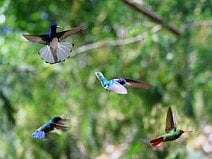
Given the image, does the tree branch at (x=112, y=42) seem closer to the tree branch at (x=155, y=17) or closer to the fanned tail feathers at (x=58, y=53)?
the tree branch at (x=155, y=17)

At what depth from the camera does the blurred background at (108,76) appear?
1603 millimetres

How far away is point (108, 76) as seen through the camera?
67.2 inches

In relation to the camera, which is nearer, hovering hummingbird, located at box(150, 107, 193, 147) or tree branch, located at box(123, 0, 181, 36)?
hovering hummingbird, located at box(150, 107, 193, 147)

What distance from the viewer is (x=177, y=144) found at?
1590 mm

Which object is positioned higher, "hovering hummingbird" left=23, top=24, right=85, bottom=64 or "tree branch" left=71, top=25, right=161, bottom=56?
"tree branch" left=71, top=25, right=161, bottom=56

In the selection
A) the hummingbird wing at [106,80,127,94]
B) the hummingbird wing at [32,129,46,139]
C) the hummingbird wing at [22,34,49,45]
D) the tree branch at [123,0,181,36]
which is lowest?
→ the hummingbird wing at [32,129,46,139]

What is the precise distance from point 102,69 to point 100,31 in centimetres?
18

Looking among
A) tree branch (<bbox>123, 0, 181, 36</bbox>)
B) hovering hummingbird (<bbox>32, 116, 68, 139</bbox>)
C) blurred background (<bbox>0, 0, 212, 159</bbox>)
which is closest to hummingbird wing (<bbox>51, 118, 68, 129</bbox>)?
hovering hummingbird (<bbox>32, 116, 68, 139</bbox>)

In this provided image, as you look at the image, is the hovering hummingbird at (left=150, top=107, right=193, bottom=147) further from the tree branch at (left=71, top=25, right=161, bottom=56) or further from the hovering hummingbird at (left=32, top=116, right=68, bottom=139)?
the tree branch at (left=71, top=25, right=161, bottom=56)

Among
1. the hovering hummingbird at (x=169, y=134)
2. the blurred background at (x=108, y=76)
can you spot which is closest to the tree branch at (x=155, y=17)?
the blurred background at (x=108, y=76)

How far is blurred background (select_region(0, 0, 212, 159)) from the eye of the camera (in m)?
1.60

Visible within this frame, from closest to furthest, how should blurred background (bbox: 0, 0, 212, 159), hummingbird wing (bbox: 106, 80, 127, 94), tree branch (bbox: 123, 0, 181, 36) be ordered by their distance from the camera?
hummingbird wing (bbox: 106, 80, 127, 94) → blurred background (bbox: 0, 0, 212, 159) → tree branch (bbox: 123, 0, 181, 36)

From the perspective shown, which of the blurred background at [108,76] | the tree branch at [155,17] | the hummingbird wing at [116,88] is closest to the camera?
the hummingbird wing at [116,88]

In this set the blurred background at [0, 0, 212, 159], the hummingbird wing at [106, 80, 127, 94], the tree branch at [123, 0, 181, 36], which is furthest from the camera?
the tree branch at [123, 0, 181, 36]
